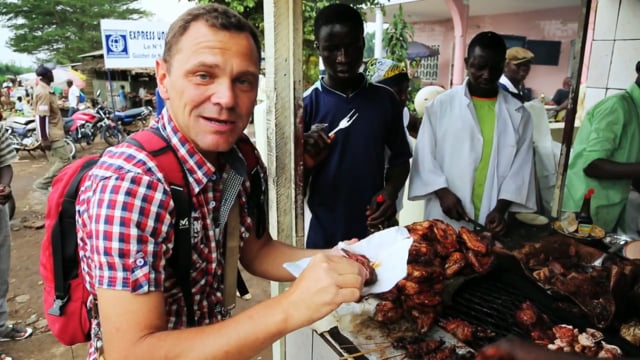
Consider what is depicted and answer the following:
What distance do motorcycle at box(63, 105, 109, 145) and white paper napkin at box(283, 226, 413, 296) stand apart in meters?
14.9

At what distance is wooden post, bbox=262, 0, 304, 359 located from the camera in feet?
7.25

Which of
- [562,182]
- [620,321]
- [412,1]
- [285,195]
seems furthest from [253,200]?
[412,1]

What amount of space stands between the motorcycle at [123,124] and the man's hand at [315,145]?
1282 centimetres

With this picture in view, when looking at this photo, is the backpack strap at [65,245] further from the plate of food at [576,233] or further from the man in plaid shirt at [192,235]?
the plate of food at [576,233]

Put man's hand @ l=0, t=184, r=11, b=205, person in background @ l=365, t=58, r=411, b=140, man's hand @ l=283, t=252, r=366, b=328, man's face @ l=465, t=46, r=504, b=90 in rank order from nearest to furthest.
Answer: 1. man's hand @ l=283, t=252, r=366, b=328
2. man's face @ l=465, t=46, r=504, b=90
3. man's hand @ l=0, t=184, r=11, b=205
4. person in background @ l=365, t=58, r=411, b=140

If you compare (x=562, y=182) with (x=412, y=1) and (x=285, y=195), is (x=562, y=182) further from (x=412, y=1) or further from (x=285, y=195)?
(x=412, y=1)

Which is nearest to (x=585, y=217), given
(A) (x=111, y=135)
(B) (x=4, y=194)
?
(B) (x=4, y=194)

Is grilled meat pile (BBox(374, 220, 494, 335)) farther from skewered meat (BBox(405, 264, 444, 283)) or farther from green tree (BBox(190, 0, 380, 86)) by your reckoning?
green tree (BBox(190, 0, 380, 86))

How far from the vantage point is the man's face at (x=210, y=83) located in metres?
1.30

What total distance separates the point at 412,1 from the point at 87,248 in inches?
530

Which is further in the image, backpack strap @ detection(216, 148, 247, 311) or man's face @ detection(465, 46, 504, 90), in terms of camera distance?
man's face @ detection(465, 46, 504, 90)

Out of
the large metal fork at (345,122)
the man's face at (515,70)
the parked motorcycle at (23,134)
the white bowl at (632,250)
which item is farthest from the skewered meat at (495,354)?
the parked motorcycle at (23,134)

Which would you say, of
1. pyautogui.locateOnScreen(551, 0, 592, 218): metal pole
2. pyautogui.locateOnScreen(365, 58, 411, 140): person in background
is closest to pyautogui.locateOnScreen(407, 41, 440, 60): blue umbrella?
pyautogui.locateOnScreen(365, 58, 411, 140): person in background

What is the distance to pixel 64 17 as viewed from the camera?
31.7 metres
